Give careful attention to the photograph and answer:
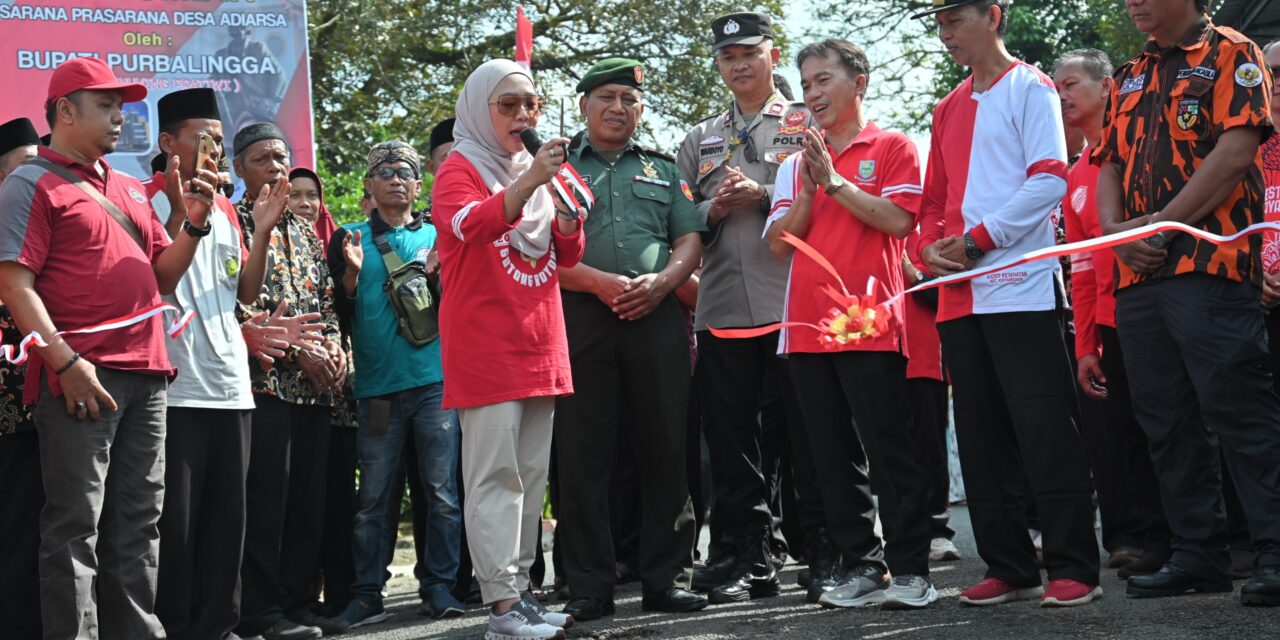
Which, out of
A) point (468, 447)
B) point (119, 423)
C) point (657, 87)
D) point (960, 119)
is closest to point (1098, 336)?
point (960, 119)

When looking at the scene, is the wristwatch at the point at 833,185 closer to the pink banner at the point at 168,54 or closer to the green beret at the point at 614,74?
the green beret at the point at 614,74

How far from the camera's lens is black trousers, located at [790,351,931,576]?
5.21 metres

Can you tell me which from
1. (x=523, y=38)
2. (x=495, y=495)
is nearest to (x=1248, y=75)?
(x=523, y=38)

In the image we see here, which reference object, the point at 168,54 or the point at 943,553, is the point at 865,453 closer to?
the point at 943,553

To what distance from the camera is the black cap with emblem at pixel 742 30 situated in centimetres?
616

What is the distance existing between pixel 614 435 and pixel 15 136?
9.43 feet

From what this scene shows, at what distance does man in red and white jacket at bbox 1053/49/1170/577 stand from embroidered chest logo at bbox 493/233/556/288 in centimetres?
238

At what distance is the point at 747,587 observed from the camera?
5.82 m

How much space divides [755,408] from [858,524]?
829 millimetres

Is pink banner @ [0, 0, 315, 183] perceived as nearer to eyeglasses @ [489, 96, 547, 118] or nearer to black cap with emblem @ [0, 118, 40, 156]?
black cap with emblem @ [0, 118, 40, 156]

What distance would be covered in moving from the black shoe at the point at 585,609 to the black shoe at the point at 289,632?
116 cm

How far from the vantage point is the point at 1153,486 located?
19.7 ft

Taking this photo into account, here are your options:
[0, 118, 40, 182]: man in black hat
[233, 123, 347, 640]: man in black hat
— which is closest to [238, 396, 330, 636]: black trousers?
[233, 123, 347, 640]: man in black hat

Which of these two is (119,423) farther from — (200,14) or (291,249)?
(200,14)
